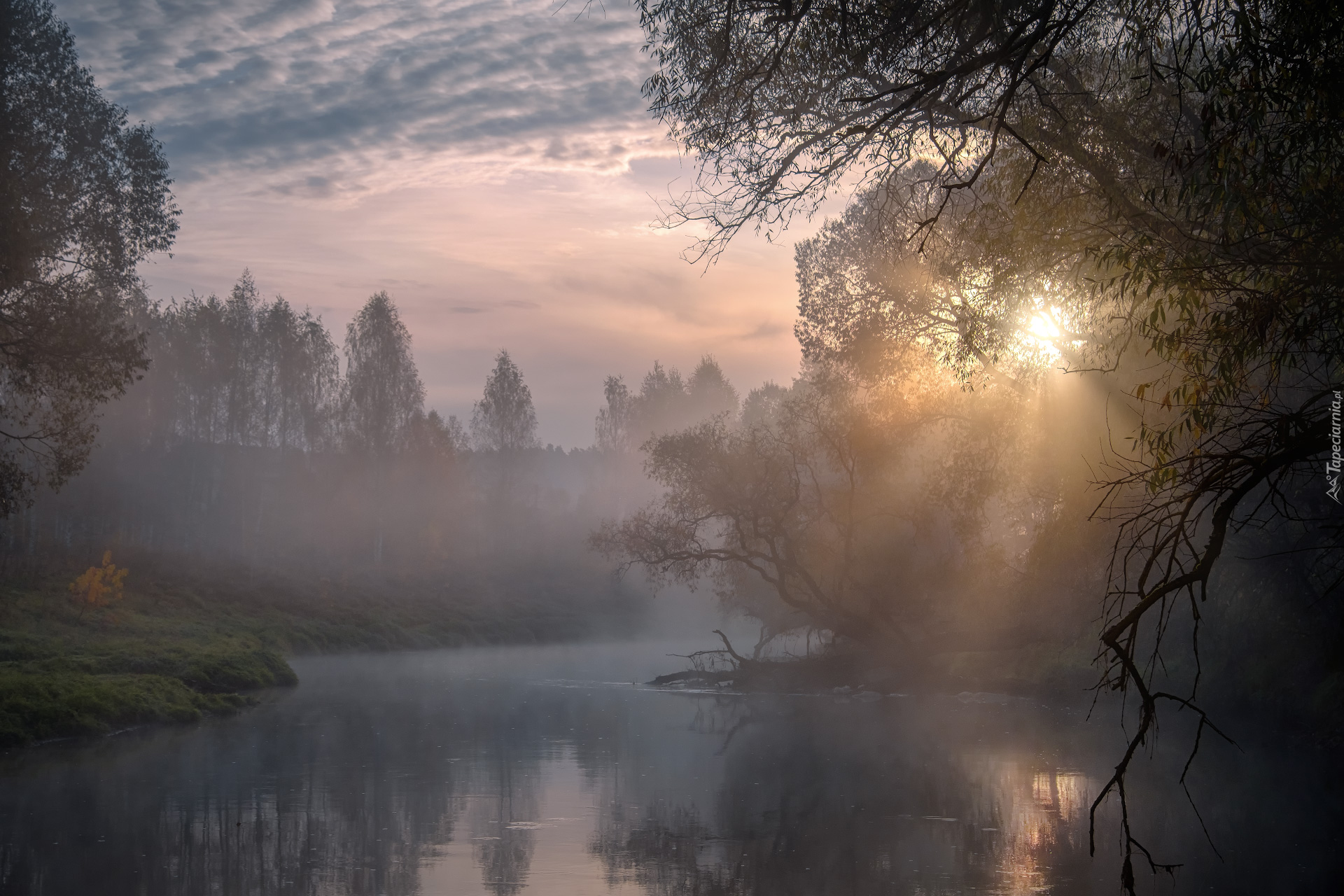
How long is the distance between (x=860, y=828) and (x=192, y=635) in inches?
1155

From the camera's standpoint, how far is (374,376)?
233ft

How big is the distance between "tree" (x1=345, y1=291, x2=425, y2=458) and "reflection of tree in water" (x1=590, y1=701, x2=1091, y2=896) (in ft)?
182

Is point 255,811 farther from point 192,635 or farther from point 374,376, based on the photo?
point 374,376

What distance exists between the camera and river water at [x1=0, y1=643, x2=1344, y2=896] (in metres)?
10.7

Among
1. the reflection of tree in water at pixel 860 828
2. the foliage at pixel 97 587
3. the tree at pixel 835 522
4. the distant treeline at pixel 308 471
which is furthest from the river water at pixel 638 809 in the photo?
the distant treeline at pixel 308 471

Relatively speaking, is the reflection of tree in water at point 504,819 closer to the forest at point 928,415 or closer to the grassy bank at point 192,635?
the forest at point 928,415

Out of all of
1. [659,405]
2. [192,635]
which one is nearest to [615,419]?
[659,405]

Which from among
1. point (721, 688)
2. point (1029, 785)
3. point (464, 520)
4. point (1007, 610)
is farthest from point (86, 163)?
point (464, 520)

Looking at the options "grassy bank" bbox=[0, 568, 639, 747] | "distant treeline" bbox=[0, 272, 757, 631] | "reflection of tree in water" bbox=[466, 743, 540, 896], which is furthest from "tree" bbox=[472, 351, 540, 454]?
"reflection of tree in water" bbox=[466, 743, 540, 896]

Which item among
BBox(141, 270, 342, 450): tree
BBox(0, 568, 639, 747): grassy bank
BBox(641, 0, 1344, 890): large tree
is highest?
BBox(141, 270, 342, 450): tree

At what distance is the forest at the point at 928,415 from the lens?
23.6ft

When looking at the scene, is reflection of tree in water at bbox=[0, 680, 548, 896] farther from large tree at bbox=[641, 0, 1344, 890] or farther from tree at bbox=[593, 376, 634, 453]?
tree at bbox=[593, 376, 634, 453]

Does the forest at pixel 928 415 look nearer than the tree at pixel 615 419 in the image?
Yes

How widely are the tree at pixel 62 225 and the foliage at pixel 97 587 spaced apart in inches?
670
